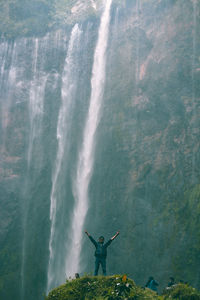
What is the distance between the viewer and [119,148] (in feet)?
58.1

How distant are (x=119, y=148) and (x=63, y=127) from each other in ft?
14.9

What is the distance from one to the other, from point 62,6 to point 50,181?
14.7 metres

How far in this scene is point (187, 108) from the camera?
53.7 ft

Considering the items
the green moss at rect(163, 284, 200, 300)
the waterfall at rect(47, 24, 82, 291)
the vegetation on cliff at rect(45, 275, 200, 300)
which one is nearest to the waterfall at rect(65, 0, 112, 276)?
the waterfall at rect(47, 24, 82, 291)

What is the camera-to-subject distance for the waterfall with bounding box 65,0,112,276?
16.2 meters

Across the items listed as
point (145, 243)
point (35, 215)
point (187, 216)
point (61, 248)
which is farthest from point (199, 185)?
point (35, 215)

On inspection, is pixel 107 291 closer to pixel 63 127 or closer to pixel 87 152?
pixel 87 152

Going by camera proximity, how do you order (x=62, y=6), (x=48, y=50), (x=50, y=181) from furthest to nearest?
(x=62, y=6)
(x=48, y=50)
(x=50, y=181)

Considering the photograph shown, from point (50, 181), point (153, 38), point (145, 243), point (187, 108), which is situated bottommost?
point (145, 243)

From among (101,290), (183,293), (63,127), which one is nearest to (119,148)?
(63,127)

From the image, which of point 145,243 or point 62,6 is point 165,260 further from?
point 62,6

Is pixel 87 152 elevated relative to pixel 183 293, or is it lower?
elevated

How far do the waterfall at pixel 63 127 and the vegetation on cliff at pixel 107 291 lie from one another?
9211mm

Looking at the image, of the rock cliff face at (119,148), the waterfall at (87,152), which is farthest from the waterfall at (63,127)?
the waterfall at (87,152)
